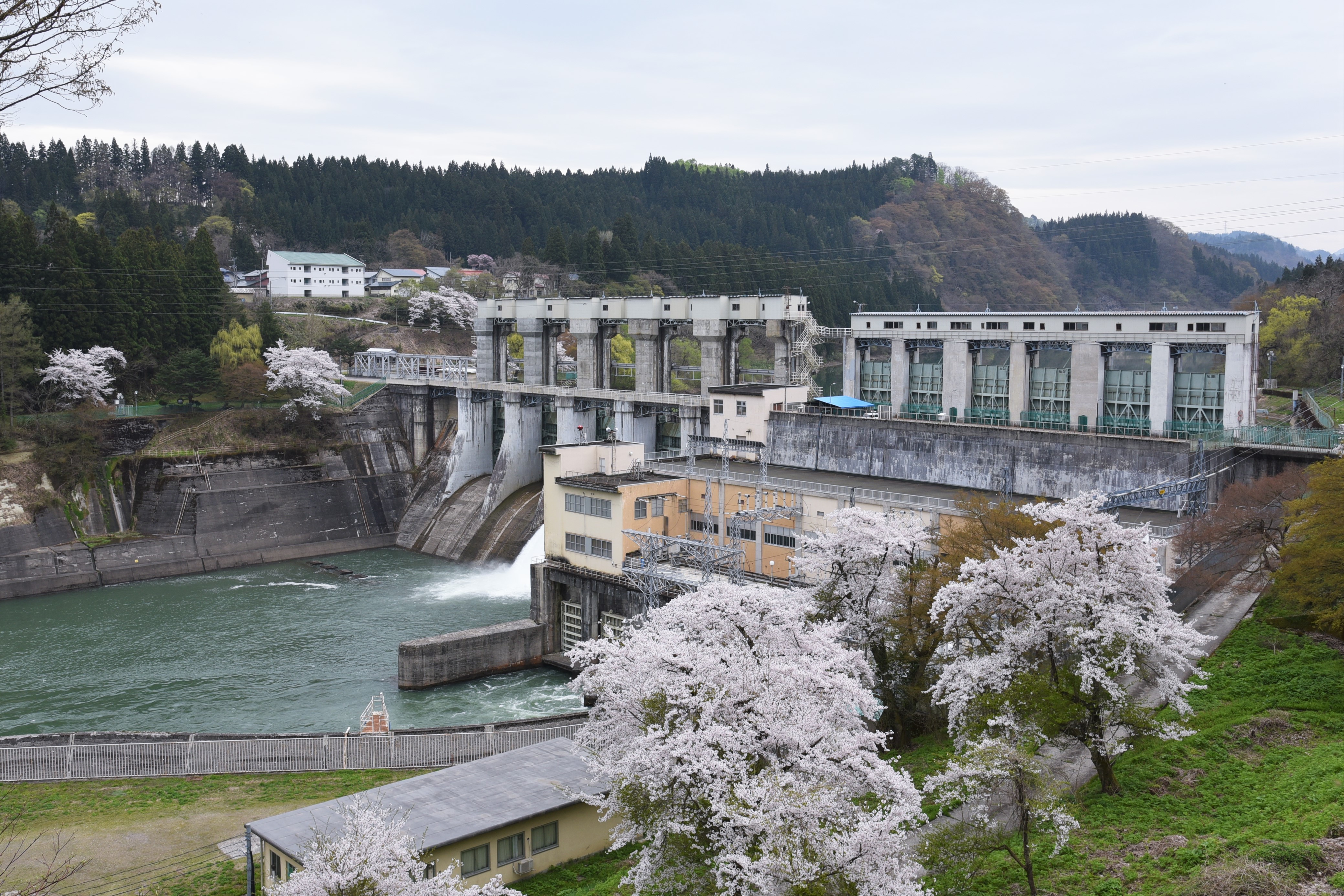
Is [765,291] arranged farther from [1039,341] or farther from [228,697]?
[228,697]

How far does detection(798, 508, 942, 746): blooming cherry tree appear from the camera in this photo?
2161 cm

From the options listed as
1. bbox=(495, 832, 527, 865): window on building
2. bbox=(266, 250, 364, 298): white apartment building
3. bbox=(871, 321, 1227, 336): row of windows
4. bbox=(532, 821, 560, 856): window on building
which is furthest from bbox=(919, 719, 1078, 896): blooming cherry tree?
bbox=(266, 250, 364, 298): white apartment building

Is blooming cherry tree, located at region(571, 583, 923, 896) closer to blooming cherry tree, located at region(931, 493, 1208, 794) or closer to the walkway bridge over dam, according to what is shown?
blooming cherry tree, located at region(931, 493, 1208, 794)

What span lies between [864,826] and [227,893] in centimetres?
1140

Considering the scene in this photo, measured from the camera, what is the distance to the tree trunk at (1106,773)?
17.1 m

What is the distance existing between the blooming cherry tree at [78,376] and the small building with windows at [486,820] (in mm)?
43253

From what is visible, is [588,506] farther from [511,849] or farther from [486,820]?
[486,820]

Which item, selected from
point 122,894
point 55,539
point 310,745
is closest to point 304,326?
point 55,539

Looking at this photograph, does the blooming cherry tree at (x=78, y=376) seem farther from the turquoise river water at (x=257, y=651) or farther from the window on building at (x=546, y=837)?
the window on building at (x=546, y=837)

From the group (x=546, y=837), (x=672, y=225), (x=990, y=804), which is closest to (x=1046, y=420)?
(x=990, y=804)

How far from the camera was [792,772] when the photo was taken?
14320mm

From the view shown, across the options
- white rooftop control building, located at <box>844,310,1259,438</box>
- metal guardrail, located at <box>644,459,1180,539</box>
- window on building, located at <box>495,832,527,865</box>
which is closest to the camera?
window on building, located at <box>495,832,527,865</box>

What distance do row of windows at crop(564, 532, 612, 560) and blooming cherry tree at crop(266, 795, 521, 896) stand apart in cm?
2068

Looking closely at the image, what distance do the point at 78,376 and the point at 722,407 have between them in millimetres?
35378
